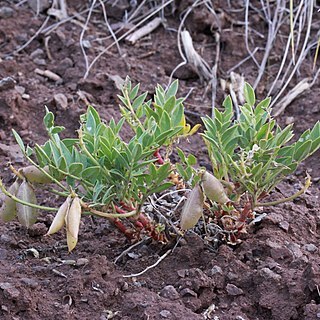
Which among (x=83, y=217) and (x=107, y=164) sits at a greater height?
(x=107, y=164)

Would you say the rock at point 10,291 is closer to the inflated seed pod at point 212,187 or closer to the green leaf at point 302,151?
the inflated seed pod at point 212,187

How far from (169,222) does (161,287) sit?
20 centimetres

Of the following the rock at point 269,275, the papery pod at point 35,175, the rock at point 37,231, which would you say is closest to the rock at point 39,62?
the rock at point 37,231

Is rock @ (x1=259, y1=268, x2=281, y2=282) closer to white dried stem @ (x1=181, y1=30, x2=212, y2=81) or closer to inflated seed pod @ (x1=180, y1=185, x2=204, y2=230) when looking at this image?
inflated seed pod @ (x1=180, y1=185, x2=204, y2=230)

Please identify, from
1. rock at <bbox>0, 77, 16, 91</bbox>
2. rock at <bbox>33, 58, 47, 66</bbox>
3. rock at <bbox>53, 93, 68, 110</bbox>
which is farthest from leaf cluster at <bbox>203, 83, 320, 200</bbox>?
rock at <bbox>33, 58, 47, 66</bbox>

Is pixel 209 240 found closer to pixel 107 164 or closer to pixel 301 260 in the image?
pixel 301 260

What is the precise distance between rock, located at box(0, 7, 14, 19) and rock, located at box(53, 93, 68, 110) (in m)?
0.80

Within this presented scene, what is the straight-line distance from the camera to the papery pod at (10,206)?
1.90 m


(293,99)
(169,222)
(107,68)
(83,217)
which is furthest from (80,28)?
(169,222)

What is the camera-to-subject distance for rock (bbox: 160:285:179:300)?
6.21 feet

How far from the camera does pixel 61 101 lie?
9.59 ft

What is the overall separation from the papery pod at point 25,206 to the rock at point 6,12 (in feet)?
6.13

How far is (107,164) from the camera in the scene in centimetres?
187

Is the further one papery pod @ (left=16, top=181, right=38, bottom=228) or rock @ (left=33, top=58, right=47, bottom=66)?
rock @ (left=33, top=58, right=47, bottom=66)
